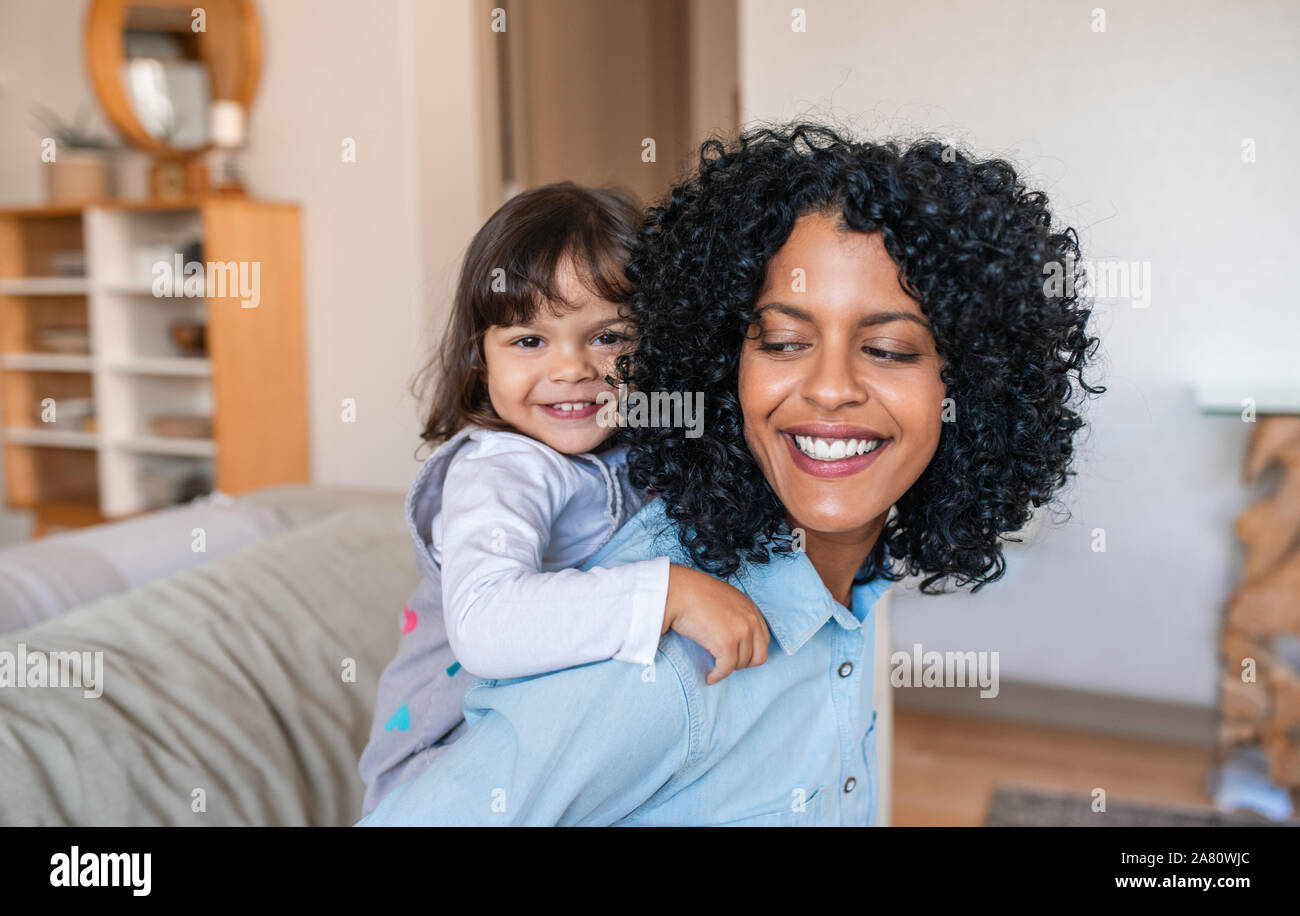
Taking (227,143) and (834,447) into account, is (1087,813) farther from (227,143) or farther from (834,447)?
(227,143)

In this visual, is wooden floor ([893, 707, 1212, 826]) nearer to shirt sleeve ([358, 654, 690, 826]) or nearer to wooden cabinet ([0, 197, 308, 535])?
shirt sleeve ([358, 654, 690, 826])

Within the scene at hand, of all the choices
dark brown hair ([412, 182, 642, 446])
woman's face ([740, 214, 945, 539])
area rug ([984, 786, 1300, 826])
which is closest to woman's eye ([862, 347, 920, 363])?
woman's face ([740, 214, 945, 539])

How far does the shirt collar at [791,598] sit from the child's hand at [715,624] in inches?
2.8

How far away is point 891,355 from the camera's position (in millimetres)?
818

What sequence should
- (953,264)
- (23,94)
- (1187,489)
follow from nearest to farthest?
(953,264) < (1187,489) < (23,94)

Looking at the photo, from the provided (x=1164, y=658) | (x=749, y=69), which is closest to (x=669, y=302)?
(x=749, y=69)

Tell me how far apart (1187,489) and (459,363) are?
2309mm

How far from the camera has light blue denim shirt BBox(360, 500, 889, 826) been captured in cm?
75

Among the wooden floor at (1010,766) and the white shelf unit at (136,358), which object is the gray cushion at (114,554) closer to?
the wooden floor at (1010,766)

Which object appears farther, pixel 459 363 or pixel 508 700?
pixel 459 363

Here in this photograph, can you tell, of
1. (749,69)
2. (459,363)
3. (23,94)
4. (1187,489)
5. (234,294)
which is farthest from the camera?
(23,94)

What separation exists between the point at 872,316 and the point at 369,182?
348 cm

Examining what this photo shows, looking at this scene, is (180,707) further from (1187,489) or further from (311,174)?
(311,174)
